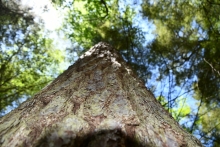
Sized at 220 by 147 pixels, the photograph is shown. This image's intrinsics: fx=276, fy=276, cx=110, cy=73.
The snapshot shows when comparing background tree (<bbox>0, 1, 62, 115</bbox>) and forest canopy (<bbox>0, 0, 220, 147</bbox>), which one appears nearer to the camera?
forest canopy (<bbox>0, 0, 220, 147</bbox>)

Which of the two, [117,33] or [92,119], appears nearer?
[92,119]

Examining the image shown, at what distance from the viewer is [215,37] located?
582 centimetres

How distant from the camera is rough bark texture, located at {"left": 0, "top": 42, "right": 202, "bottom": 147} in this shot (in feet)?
3.88

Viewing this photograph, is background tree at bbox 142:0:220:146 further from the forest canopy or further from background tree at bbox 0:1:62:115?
background tree at bbox 0:1:62:115

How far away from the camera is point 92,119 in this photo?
1326 millimetres

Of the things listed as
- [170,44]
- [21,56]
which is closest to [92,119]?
[170,44]

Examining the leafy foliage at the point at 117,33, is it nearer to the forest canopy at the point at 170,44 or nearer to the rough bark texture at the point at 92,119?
the forest canopy at the point at 170,44

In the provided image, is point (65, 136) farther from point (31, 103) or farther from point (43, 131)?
Answer: point (31, 103)

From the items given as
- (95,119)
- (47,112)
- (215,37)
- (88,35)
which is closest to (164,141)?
(95,119)

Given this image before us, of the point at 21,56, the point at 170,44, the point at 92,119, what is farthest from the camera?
the point at 21,56

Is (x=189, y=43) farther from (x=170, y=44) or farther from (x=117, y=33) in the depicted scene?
(x=117, y=33)

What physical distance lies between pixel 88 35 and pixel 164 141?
9.22 meters

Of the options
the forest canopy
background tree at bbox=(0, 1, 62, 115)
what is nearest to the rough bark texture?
the forest canopy

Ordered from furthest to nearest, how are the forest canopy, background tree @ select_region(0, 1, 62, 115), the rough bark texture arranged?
background tree @ select_region(0, 1, 62, 115) → the forest canopy → the rough bark texture
